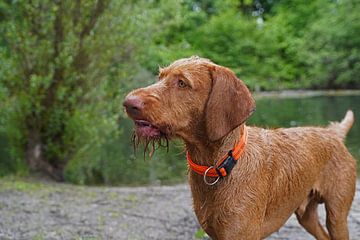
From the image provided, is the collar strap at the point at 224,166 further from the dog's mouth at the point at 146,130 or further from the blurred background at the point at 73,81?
the blurred background at the point at 73,81

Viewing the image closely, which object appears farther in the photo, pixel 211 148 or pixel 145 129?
pixel 211 148

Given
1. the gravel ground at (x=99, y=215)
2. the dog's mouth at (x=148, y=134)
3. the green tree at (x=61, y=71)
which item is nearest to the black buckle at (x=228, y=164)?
the dog's mouth at (x=148, y=134)

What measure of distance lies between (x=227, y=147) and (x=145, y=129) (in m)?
0.67

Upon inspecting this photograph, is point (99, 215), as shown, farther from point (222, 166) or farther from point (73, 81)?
point (222, 166)

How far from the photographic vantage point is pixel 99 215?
7.61m

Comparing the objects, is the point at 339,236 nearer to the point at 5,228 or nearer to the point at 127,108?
the point at 127,108

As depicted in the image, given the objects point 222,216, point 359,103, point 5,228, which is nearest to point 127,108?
point 222,216

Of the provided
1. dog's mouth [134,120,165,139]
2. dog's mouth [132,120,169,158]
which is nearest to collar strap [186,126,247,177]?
dog's mouth [132,120,169,158]

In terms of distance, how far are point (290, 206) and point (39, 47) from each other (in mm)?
7174

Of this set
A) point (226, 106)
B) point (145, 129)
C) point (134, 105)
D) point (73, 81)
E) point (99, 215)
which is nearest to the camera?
point (134, 105)

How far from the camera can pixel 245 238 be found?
146 inches

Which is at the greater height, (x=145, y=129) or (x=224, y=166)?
(x=145, y=129)

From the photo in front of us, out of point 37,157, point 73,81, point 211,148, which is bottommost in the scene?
point 37,157

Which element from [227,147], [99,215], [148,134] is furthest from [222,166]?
[99,215]
